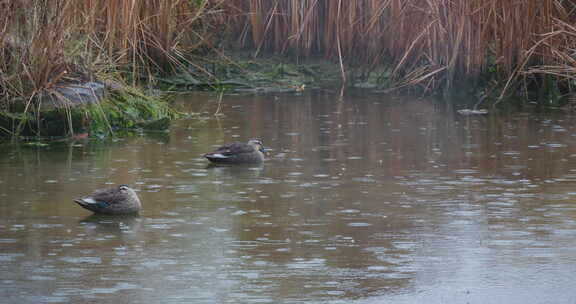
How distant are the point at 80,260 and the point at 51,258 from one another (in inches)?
7.6

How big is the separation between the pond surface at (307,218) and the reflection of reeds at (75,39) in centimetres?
81

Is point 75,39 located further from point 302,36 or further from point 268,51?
point 268,51

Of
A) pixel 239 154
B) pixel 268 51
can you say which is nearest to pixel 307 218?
pixel 239 154

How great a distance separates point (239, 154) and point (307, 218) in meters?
2.60

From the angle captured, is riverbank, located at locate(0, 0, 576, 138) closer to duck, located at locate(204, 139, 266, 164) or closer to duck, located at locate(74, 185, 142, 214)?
duck, located at locate(204, 139, 266, 164)

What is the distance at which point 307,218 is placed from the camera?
338 inches

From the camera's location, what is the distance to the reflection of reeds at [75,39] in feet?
38.8

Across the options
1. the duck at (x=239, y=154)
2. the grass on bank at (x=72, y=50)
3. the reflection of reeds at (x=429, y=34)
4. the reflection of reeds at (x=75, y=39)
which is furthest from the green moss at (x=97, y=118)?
the reflection of reeds at (x=429, y=34)

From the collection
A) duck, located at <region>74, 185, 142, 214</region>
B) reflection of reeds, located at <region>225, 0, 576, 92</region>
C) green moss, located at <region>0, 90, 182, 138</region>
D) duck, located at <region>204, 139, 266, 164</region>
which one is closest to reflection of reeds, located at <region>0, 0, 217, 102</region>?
green moss, located at <region>0, 90, 182, 138</region>

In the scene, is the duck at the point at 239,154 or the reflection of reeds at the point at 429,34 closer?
the duck at the point at 239,154

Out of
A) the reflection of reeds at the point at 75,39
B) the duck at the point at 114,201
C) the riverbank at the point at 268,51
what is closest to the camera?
the duck at the point at 114,201

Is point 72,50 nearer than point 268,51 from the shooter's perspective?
Yes

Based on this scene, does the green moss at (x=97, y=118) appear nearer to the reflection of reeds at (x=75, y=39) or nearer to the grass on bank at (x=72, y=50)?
the grass on bank at (x=72, y=50)

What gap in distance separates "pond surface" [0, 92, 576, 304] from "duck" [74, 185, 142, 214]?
11 centimetres
